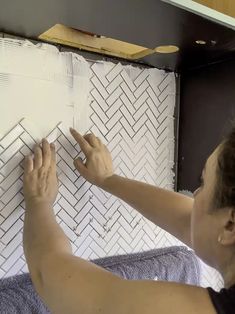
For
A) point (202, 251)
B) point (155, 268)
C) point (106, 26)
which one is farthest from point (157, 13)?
point (155, 268)

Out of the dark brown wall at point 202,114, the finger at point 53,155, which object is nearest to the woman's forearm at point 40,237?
the finger at point 53,155

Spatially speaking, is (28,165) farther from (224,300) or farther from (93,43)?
(224,300)

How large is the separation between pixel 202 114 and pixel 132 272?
47cm

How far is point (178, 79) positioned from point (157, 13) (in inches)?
18.1

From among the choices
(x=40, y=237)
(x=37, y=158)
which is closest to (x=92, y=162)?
(x=37, y=158)

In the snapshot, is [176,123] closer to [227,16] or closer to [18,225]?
[227,16]

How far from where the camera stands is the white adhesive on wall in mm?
843

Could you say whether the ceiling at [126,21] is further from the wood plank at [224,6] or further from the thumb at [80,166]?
the thumb at [80,166]

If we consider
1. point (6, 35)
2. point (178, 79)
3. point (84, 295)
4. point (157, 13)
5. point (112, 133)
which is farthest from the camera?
point (178, 79)

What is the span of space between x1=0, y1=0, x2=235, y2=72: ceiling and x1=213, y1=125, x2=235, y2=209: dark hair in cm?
26

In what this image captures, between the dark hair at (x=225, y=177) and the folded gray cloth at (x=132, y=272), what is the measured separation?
43cm

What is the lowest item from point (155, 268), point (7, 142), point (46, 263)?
point (155, 268)

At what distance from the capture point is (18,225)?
2.87 ft

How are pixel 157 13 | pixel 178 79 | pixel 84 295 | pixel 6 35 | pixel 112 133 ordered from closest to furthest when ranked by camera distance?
1. pixel 84 295
2. pixel 157 13
3. pixel 6 35
4. pixel 112 133
5. pixel 178 79
